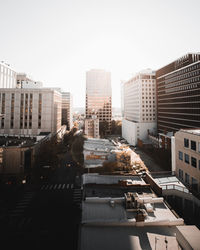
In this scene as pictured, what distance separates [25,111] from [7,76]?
63954 millimetres

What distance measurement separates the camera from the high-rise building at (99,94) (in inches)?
5015

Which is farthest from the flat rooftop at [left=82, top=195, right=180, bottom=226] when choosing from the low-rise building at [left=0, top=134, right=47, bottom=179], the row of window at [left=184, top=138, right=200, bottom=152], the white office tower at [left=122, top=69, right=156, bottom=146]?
the white office tower at [left=122, top=69, right=156, bottom=146]

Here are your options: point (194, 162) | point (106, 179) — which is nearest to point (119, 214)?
point (106, 179)

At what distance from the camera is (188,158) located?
26.0 m

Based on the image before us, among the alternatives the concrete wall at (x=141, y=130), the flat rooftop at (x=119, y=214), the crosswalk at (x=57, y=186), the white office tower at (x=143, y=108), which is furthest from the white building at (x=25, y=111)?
the flat rooftop at (x=119, y=214)

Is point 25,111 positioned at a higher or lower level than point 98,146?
higher

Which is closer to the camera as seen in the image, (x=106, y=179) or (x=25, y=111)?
(x=106, y=179)

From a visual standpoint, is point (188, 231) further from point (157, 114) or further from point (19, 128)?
point (157, 114)

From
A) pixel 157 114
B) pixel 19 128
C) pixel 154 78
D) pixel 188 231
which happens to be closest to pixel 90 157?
pixel 188 231

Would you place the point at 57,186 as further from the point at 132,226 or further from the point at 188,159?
the point at 188,159

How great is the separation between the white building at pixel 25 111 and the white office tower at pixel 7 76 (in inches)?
1829

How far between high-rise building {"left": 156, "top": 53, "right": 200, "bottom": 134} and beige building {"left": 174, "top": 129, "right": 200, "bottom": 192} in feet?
114

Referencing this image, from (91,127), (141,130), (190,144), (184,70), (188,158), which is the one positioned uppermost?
(184,70)

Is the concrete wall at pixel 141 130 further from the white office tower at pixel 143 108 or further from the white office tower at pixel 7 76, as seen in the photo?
the white office tower at pixel 7 76
